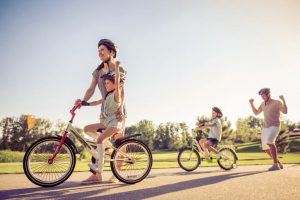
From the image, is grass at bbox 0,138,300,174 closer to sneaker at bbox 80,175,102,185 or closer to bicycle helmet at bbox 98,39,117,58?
sneaker at bbox 80,175,102,185

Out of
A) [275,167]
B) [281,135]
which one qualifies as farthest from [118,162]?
[281,135]

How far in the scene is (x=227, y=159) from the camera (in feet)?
26.5

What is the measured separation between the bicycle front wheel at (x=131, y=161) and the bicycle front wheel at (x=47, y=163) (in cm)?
77

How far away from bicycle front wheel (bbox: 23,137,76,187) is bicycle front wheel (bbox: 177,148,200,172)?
470 cm

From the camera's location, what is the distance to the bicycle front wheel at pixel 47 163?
11.9ft

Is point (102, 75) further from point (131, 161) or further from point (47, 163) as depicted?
point (47, 163)

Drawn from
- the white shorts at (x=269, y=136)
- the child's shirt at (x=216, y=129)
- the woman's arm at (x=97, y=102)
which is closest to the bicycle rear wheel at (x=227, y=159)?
the child's shirt at (x=216, y=129)

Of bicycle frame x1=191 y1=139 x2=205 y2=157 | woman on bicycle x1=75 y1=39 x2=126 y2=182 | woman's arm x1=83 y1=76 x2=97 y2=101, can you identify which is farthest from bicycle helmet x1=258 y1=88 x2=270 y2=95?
woman's arm x1=83 y1=76 x2=97 y2=101

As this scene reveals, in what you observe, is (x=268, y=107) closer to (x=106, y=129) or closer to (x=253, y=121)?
(x=106, y=129)

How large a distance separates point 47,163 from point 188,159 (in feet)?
17.6

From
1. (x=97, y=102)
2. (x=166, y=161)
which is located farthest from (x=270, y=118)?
(x=166, y=161)

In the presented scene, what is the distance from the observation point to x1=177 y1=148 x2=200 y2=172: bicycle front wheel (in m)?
7.89

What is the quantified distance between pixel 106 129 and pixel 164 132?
95127 mm

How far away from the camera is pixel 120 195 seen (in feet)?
10.2
